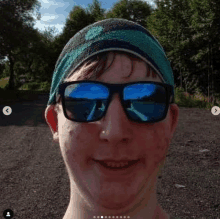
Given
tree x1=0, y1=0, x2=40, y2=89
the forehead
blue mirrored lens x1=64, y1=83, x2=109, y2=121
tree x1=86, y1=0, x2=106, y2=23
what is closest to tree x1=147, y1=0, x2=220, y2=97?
the forehead

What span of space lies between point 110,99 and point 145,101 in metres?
0.19

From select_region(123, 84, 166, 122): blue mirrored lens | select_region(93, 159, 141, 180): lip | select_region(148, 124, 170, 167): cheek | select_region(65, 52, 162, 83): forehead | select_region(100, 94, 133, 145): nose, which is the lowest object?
select_region(93, 159, 141, 180): lip

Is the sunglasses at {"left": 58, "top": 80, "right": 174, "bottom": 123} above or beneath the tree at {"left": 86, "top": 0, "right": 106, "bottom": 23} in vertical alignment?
beneath

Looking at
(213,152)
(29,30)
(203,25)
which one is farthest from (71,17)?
(213,152)

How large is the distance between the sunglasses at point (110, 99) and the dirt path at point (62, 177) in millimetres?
2588

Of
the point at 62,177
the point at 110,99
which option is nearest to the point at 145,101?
the point at 110,99

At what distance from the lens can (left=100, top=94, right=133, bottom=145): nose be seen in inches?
48.1

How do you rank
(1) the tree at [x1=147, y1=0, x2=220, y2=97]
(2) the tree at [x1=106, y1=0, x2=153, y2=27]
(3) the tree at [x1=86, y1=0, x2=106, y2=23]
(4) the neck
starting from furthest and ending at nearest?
(3) the tree at [x1=86, y1=0, x2=106, y2=23]
(2) the tree at [x1=106, y1=0, x2=153, y2=27]
(1) the tree at [x1=147, y1=0, x2=220, y2=97]
(4) the neck

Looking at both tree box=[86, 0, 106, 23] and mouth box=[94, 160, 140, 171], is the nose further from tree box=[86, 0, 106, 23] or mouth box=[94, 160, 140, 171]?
tree box=[86, 0, 106, 23]

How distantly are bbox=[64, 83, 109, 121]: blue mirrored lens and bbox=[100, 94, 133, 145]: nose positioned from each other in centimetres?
4

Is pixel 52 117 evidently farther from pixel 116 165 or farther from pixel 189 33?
pixel 189 33

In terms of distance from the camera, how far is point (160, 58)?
1.53m

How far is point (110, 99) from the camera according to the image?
49.7 inches

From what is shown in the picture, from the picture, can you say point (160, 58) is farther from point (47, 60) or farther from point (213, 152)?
point (47, 60)
